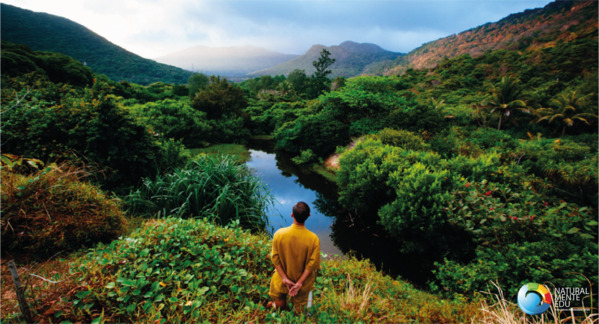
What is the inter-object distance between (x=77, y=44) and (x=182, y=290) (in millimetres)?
76768

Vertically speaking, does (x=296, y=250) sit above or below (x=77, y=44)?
below

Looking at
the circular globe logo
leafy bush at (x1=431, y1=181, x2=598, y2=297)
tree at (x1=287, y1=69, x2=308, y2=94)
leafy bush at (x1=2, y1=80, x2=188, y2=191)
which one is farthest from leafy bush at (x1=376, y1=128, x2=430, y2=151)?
tree at (x1=287, y1=69, x2=308, y2=94)

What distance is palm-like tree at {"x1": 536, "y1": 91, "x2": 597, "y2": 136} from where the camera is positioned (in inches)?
792

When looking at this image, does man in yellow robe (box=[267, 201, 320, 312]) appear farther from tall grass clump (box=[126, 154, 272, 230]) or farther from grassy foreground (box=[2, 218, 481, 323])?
tall grass clump (box=[126, 154, 272, 230])

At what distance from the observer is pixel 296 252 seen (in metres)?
2.49

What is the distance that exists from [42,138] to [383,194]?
9.07 meters

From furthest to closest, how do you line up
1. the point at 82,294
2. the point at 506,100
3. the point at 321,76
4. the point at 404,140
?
the point at 321,76, the point at 506,100, the point at 404,140, the point at 82,294

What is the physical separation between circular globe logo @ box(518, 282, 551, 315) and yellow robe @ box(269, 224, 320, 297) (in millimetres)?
1845

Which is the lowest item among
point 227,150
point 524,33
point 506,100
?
point 227,150

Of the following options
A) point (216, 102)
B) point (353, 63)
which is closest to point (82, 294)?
point (216, 102)

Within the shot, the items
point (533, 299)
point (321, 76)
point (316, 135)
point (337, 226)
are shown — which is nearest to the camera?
point (533, 299)

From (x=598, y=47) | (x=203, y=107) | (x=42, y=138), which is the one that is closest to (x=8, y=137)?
(x=42, y=138)

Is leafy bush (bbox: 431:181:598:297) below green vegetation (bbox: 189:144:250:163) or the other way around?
the other way around

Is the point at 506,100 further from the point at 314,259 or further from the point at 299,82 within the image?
the point at 314,259
